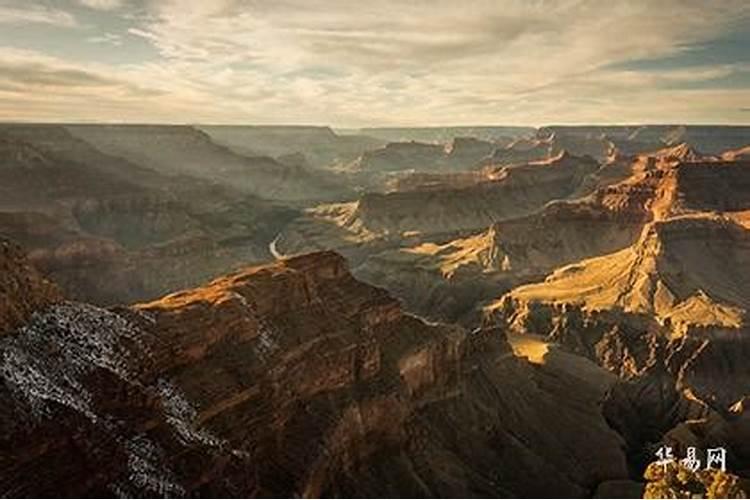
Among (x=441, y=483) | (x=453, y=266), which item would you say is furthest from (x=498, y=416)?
(x=453, y=266)

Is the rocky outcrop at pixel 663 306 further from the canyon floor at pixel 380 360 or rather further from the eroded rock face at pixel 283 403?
the eroded rock face at pixel 283 403

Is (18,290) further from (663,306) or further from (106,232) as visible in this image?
(106,232)

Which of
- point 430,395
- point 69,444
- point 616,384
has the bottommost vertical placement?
point 616,384

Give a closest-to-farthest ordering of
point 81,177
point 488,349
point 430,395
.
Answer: point 430,395 < point 488,349 < point 81,177

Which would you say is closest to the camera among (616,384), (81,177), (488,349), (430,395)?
(430,395)

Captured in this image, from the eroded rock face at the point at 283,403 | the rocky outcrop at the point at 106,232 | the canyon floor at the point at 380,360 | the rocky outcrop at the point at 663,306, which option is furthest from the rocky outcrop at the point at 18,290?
the rocky outcrop at the point at 663,306

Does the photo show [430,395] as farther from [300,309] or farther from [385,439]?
[300,309]
